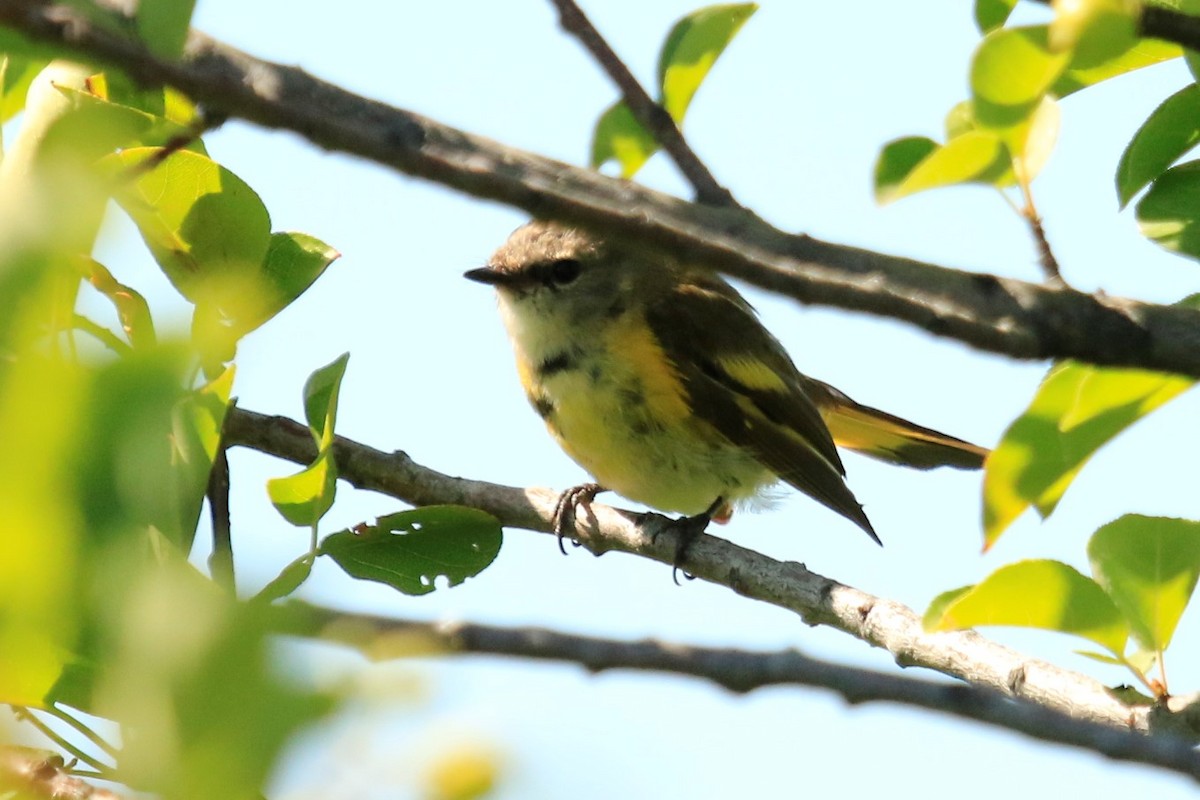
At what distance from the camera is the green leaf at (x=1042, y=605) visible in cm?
213

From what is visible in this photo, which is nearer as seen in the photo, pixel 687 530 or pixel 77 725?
pixel 77 725

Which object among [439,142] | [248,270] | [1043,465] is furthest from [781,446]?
[439,142]

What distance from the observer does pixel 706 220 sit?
5.12 feet

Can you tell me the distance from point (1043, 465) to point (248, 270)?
1.46 metres

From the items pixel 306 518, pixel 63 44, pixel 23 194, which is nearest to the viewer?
pixel 23 194

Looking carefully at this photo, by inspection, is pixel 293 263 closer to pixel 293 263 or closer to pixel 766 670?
pixel 293 263

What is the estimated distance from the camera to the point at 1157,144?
2383 mm

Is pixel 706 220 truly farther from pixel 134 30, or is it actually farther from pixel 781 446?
pixel 781 446

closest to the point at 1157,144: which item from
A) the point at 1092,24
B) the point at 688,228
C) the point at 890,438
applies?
the point at 1092,24

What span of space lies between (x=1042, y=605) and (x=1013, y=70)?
926 mm

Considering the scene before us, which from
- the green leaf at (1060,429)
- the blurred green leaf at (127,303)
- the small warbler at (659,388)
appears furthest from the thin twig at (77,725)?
the small warbler at (659,388)

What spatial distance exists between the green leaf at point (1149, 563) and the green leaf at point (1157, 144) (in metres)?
0.56

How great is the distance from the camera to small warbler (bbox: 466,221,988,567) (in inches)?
210

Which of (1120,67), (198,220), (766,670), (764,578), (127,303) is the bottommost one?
(766,670)
